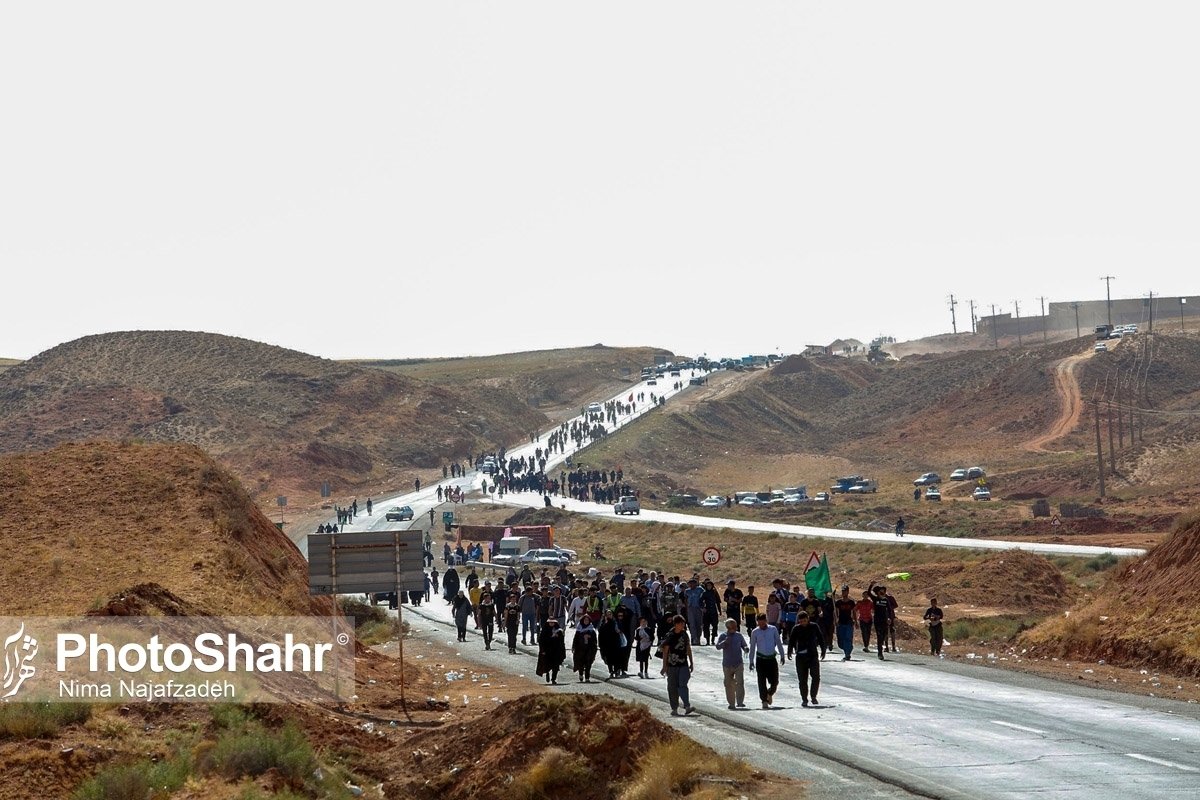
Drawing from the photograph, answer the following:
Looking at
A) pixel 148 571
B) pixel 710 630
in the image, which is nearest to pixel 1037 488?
pixel 710 630

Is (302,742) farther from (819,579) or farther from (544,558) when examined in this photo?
(544,558)

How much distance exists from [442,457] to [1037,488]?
66.6m

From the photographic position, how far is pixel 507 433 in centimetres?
15725

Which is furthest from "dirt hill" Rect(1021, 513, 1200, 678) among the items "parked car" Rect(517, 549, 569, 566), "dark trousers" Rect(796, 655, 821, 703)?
"parked car" Rect(517, 549, 569, 566)

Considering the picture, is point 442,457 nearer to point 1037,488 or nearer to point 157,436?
point 157,436

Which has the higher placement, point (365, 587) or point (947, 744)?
point (365, 587)

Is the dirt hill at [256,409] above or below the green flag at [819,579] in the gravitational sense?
above

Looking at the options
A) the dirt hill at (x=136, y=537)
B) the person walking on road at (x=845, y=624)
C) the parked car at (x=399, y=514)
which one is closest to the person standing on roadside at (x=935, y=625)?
the person walking on road at (x=845, y=624)

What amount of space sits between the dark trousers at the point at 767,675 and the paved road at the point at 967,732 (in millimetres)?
353

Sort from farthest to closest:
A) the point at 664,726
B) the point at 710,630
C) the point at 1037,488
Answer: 1. the point at 1037,488
2. the point at 710,630
3. the point at 664,726

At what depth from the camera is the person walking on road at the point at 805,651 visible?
20.7 m

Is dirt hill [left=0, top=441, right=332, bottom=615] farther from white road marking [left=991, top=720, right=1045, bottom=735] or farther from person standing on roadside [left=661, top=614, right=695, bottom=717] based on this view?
white road marking [left=991, top=720, right=1045, bottom=735]

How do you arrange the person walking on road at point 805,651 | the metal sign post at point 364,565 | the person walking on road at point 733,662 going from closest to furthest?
the person walking on road at point 733,662, the person walking on road at point 805,651, the metal sign post at point 364,565

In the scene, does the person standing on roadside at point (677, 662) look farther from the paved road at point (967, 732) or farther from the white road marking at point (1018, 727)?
the white road marking at point (1018, 727)
